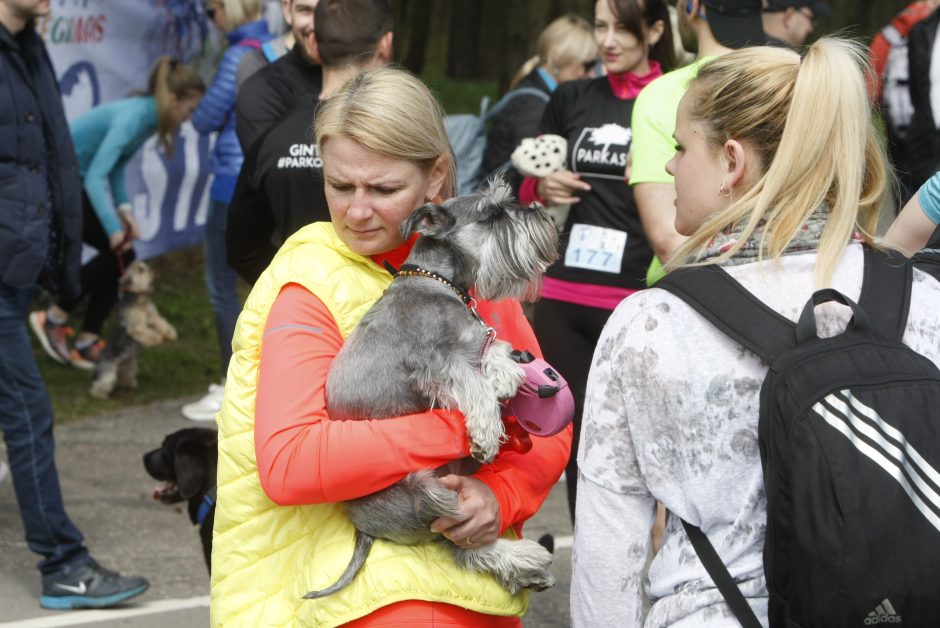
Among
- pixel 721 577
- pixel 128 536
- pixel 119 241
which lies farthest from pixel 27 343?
pixel 721 577

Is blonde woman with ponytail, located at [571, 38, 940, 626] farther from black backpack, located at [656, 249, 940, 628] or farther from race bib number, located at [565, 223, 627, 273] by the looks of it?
race bib number, located at [565, 223, 627, 273]

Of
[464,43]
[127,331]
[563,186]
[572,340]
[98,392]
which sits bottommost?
[464,43]

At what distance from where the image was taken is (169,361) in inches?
357

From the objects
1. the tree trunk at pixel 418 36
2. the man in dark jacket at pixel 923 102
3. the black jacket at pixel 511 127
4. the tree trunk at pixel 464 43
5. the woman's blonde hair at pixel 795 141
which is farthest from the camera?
the tree trunk at pixel 464 43

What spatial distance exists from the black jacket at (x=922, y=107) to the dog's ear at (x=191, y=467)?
16.0ft

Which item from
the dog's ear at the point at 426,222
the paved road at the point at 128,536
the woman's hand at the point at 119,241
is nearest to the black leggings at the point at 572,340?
the paved road at the point at 128,536

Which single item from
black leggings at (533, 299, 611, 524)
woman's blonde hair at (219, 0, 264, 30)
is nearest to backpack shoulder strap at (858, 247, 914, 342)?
black leggings at (533, 299, 611, 524)

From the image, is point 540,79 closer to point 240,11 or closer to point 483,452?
point 240,11

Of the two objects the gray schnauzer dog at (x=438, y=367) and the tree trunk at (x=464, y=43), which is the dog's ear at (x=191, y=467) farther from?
the tree trunk at (x=464, y=43)

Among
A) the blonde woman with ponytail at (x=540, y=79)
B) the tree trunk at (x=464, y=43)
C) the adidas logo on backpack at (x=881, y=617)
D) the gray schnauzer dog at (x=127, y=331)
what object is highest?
the adidas logo on backpack at (x=881, y=617)

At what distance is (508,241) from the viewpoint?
105 inches

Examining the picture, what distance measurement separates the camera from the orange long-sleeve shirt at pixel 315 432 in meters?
2.35

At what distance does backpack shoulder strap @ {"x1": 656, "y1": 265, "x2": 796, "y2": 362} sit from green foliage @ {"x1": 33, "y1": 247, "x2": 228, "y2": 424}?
6.26 metres

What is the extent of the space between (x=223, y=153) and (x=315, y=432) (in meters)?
5.07
